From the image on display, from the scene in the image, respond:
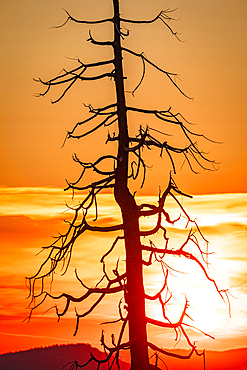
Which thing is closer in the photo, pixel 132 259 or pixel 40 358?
pixel 132 259

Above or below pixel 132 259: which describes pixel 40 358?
below

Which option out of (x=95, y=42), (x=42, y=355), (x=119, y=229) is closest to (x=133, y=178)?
(x=119, y=229)

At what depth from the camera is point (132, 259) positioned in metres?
7.93

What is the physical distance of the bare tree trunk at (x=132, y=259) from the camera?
789 cm

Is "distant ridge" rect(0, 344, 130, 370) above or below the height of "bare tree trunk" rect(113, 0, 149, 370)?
below

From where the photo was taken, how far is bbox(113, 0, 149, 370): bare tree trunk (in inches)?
311

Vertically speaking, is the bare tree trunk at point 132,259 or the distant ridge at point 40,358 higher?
the bare tree trunk at point 132,259

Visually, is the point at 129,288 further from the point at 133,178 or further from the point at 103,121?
the point at 103,121

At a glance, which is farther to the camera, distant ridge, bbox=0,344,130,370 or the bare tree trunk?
distant ridge, bbox=0,344,130,370

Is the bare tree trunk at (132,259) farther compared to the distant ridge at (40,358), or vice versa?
the distant ridge at (40,358)

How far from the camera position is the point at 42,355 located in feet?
94.6

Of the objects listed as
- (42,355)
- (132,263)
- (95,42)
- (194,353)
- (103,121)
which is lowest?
(42,355)

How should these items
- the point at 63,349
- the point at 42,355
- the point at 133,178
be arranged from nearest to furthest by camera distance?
the point at 133,178 → the point at 42,355 → the point at 63,349

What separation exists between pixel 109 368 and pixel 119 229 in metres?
2.24
